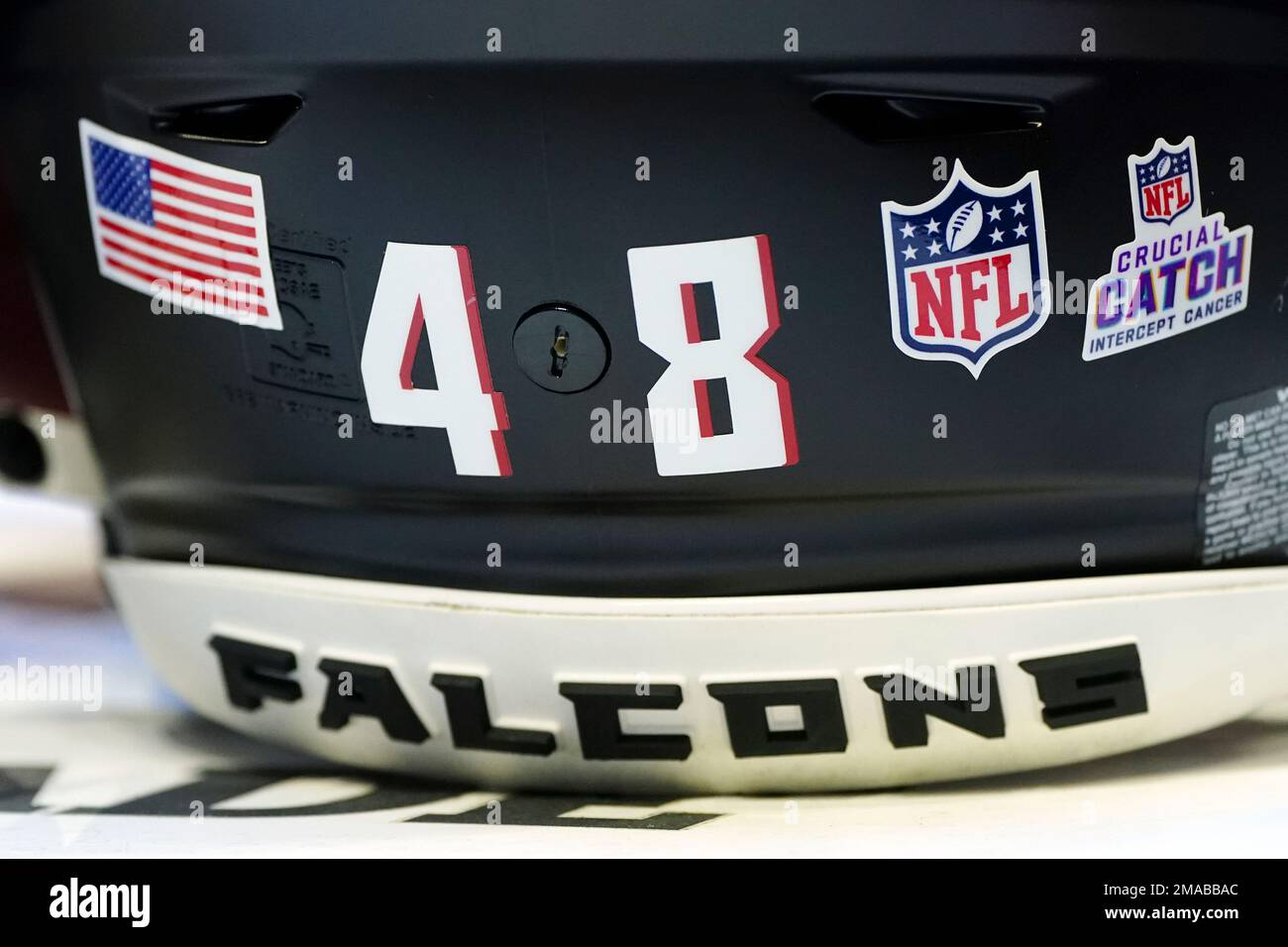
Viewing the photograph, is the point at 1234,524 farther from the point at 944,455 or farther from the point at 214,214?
the point at 214,214

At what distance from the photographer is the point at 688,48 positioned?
27.0 inches

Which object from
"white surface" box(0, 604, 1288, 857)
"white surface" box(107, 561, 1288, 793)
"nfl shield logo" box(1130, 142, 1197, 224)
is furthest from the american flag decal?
"nfl shield logo" box(1130, 142, 1197, 224)

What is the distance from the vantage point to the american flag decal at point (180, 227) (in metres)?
0.77

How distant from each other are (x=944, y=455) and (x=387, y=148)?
325 millimetres

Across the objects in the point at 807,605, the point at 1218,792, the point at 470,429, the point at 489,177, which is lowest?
the point at 1218,792

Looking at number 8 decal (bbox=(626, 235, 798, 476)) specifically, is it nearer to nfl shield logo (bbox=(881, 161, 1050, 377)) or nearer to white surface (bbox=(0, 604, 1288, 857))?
nfl shield logo (bbox=(881, 161, 1050, 377))

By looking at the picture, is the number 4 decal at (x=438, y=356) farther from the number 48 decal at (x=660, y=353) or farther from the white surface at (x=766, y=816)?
the white surface at (x=766, y=816)

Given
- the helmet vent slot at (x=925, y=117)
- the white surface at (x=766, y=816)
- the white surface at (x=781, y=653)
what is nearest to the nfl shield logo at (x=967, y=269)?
the helmet vent slot at (x=925, y=117)

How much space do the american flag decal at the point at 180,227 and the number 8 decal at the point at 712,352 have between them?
0.21 meters

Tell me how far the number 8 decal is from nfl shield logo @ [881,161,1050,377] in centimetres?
7

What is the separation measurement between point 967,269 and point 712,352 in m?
0.13

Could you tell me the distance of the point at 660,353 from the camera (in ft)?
2.39
